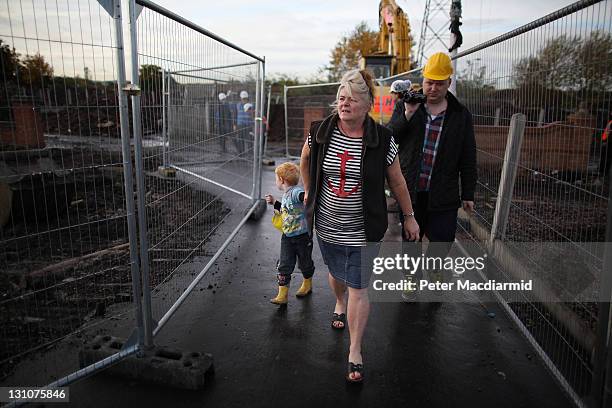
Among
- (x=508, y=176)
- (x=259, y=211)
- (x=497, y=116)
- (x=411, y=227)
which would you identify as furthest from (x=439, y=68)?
(x=259, y=211)

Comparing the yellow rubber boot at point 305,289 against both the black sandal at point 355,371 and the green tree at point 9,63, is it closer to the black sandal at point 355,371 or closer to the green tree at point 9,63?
the black sandal at point 355,371

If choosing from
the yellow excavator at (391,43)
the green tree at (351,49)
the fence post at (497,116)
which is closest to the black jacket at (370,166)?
the fence post at (497,116)

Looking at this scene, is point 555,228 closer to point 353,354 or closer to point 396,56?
point 353,354

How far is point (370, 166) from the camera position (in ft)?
9.83

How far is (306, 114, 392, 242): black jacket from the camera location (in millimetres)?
2994

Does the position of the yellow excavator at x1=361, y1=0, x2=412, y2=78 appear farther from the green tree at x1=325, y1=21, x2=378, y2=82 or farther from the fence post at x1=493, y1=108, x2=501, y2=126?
the green tree at x1=325, y1=21, x2=378, y2=82

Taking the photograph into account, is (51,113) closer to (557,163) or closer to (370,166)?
(370,166)

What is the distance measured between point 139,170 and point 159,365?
3.95 ft

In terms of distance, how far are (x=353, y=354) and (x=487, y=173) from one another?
273 cm

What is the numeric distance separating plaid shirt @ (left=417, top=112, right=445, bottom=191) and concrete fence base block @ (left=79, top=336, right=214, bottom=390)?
7.32ft

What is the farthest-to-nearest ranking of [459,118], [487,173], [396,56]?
[396,56], [487,173], [459,118]

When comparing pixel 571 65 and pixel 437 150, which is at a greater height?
pixel 571 65

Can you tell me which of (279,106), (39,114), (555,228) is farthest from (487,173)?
(279,106)

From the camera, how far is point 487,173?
195 inches
